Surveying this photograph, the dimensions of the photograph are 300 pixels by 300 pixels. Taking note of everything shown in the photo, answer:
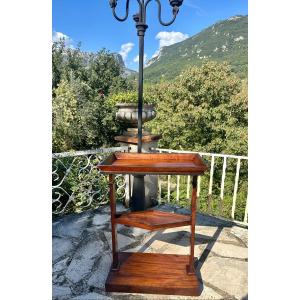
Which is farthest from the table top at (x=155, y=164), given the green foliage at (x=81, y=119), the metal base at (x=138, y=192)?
the green foliage at (x=81, y=119)

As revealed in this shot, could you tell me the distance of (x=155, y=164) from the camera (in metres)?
1.76

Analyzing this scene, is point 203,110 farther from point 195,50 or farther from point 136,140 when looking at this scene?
point 136,140

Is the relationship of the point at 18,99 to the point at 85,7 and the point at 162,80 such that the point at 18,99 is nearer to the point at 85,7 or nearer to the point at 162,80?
the point at 162,80

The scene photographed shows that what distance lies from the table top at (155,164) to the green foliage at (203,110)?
25.9 feet

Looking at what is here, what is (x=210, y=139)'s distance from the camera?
10508 mm

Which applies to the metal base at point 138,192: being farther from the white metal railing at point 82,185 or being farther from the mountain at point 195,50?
the mountain at point 195,50

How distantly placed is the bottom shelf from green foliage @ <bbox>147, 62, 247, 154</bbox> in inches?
309

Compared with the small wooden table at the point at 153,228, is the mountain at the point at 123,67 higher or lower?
higher

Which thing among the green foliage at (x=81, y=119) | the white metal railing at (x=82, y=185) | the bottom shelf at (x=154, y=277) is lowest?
the bottom shelf at (x=154, y=277)

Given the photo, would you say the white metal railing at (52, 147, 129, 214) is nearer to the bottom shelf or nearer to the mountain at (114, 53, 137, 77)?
the bottom shelf

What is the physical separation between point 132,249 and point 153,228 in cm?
70

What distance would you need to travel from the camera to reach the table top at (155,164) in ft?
5.19

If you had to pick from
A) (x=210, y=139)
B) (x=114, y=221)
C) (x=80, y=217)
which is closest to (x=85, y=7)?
(x=210, y=139)
